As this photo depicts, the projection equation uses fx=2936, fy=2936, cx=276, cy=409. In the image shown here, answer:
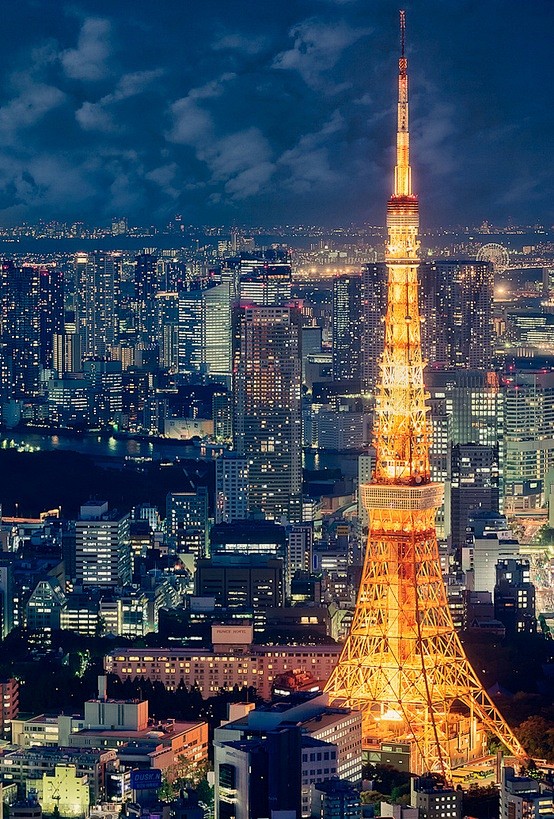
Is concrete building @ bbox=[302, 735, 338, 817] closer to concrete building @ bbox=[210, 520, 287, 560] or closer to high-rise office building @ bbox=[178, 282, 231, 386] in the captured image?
concrete building @ bbox=[210, 520, 287, 560]

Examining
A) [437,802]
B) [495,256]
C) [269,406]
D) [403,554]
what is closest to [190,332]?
[495,256]

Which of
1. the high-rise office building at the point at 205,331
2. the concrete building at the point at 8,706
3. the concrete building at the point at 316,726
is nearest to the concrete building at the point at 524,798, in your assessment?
the concrete building at the point at 316,726

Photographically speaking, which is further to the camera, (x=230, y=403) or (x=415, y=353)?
(x=230, y=403)

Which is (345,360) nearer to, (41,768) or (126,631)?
(126,631)

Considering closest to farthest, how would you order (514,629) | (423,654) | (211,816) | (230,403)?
1. (211,816)
2. (423,654)
3. (514,629)
4. (230,403)

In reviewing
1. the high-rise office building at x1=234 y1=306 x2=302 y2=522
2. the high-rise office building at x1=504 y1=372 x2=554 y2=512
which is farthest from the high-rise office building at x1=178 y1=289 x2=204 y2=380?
the high-rise office building at x1=504 y1=372 x2=554 y2=512

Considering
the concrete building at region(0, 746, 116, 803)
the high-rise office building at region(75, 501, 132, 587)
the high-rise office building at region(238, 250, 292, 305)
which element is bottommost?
the concrete building at region(0, 746, 116, 803)

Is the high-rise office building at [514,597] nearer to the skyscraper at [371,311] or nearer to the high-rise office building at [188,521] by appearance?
the high-rise office building at [188,521]

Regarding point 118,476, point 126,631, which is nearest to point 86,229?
point 118,476
